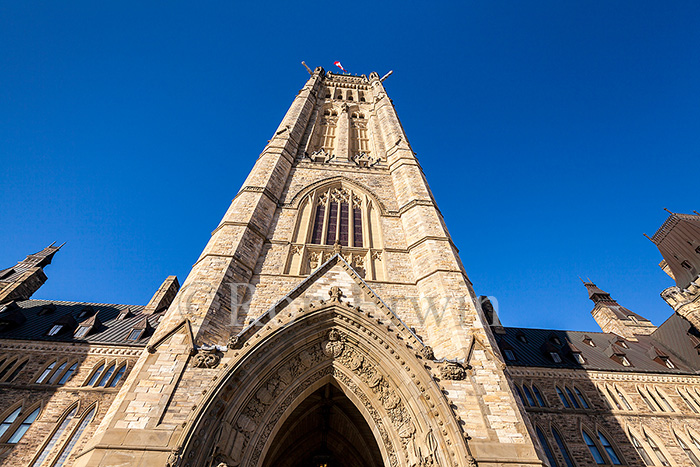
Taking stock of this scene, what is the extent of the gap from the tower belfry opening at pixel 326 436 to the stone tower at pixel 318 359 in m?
0.04

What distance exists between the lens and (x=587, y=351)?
1769 centimetres

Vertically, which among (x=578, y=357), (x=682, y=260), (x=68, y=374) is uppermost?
(x=682, y=260)

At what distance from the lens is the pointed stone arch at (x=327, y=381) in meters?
5.64

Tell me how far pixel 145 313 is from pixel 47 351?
5305 mm

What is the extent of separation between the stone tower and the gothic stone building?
0.04 metres

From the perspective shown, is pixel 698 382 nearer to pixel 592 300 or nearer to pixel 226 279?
pixel 592 300

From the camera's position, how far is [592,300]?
90.4ft

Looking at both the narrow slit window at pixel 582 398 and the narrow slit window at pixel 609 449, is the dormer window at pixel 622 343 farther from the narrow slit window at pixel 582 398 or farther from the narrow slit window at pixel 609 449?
the narrow slit window at pixel 609 449

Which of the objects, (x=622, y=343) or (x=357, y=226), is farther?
(x=622, y=343)

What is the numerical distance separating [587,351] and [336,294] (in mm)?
16981

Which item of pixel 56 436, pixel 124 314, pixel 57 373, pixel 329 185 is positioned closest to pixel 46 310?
pixel 124 314

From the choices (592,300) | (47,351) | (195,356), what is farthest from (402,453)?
(592,300)

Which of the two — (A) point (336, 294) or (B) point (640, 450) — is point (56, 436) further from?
(B) point (640, 450)

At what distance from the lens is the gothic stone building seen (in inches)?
231
